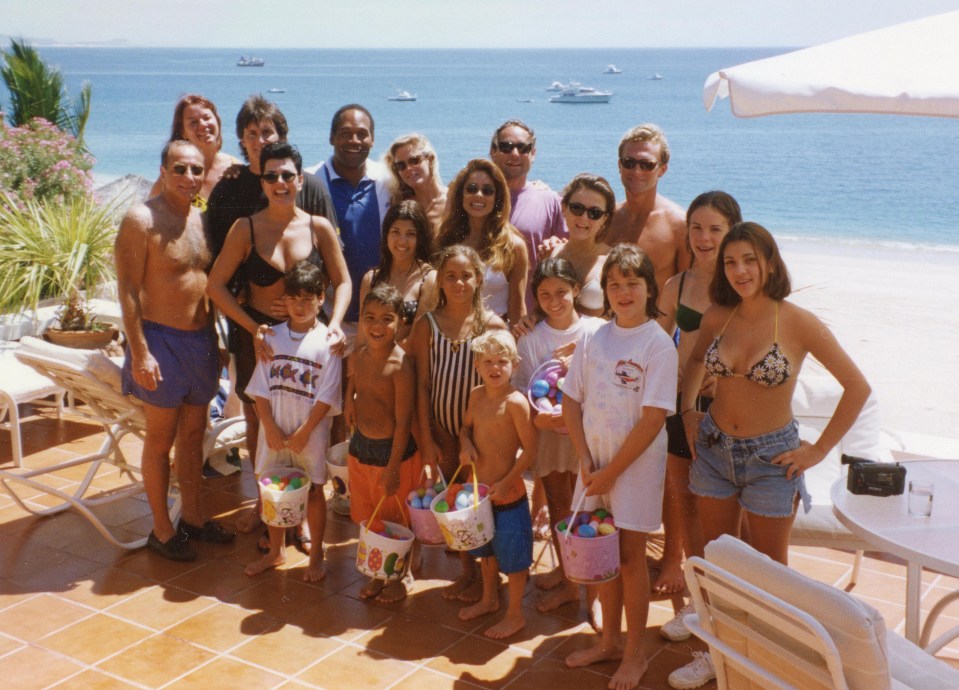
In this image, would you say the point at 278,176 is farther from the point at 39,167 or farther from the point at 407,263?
the point at 39,167

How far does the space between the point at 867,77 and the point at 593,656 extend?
2.34 meters

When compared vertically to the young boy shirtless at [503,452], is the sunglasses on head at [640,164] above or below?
above

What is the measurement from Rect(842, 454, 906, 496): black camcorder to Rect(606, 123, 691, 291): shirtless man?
158 centimetres

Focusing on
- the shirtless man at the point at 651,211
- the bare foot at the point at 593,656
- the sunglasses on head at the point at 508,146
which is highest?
the sunglasses on head at the point at 508,146

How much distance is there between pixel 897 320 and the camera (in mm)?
15023

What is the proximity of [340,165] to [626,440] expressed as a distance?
2715mm

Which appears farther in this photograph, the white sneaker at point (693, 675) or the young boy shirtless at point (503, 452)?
the young boy shirtless at point (503, 452)

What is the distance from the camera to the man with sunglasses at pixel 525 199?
5.06m

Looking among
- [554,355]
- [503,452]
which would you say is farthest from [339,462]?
[554,355]

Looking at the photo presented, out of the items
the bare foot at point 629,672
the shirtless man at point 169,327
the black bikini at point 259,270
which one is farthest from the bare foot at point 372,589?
the black bikini at point 259,270

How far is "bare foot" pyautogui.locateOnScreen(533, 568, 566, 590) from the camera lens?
4.45 meters

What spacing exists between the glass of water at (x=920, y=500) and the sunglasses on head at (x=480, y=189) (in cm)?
226

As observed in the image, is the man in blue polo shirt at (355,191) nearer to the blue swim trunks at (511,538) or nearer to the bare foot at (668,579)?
the blue swim trunks at (511,538)

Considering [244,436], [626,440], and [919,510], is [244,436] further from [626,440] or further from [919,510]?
[919,510]
